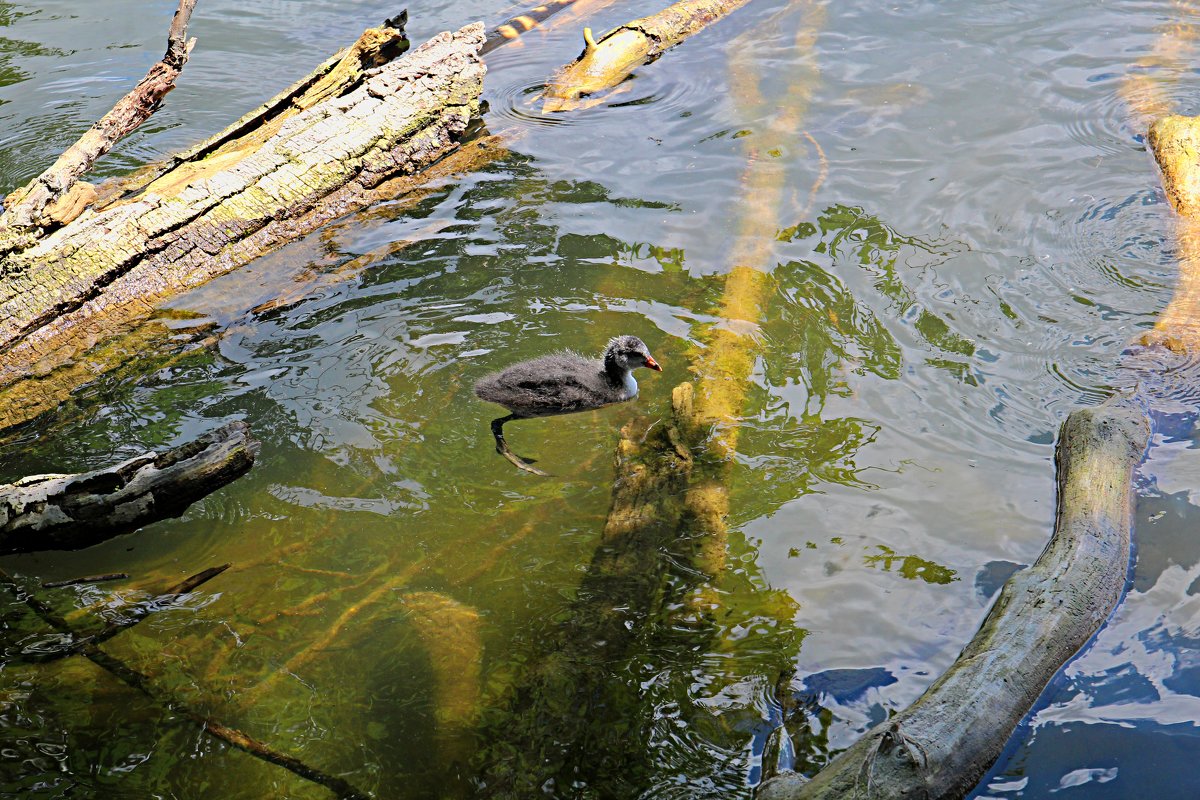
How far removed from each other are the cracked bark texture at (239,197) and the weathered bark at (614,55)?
928mm

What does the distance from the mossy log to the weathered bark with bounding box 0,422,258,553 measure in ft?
8.96

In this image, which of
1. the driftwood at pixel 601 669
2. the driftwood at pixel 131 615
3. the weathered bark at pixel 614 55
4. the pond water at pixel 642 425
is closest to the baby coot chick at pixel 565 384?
the pond water at pixel 642 425

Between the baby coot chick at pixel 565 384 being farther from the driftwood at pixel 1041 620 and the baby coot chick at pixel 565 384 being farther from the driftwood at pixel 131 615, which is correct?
the driftwood at pixel 1041 620

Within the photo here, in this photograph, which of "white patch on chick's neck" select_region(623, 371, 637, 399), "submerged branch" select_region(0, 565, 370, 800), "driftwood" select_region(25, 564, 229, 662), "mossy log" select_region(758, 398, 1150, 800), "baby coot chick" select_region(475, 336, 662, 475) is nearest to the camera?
"mossy log" select_region(758, 398, 1150, 800)

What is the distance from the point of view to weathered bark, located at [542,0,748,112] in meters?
8.90

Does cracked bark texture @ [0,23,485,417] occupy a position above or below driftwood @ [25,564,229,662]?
above

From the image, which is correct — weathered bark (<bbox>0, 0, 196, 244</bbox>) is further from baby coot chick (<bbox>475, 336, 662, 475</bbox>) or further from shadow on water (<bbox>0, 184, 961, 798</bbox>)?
baby coot chick (<bbox>475, 336, 662, 475</bbox>)

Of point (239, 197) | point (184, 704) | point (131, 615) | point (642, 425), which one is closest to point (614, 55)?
point (239, 197)

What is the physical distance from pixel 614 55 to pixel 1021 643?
7.15m

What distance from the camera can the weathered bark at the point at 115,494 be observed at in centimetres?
411

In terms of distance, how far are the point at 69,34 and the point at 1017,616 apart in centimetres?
1180

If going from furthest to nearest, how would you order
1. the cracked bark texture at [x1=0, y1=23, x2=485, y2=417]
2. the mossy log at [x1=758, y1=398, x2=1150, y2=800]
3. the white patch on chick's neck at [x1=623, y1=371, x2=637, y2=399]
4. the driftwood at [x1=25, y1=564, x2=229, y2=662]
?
1. the cracked bark texture at [x1=0, y1=23, x2=485, y2=417]
2. the white patch on chick's neck at [x1=623, y1=371, x2=637, y2=399]
3. the driftwood at [x1=25, y1=564, x2=229, y2=662]
4. the mossy log at [x1=758, y1=398, x2=1150, y2=800]

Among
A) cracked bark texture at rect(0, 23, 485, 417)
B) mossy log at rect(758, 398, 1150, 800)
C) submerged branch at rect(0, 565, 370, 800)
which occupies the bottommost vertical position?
submerged branch at rect(0, 565, 370, 800)

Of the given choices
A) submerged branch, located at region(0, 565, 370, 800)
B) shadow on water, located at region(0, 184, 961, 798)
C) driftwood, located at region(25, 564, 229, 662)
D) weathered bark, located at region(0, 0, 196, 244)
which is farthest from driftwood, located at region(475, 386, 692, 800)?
weathered bark, located at region(0, 0, 196, 244)
